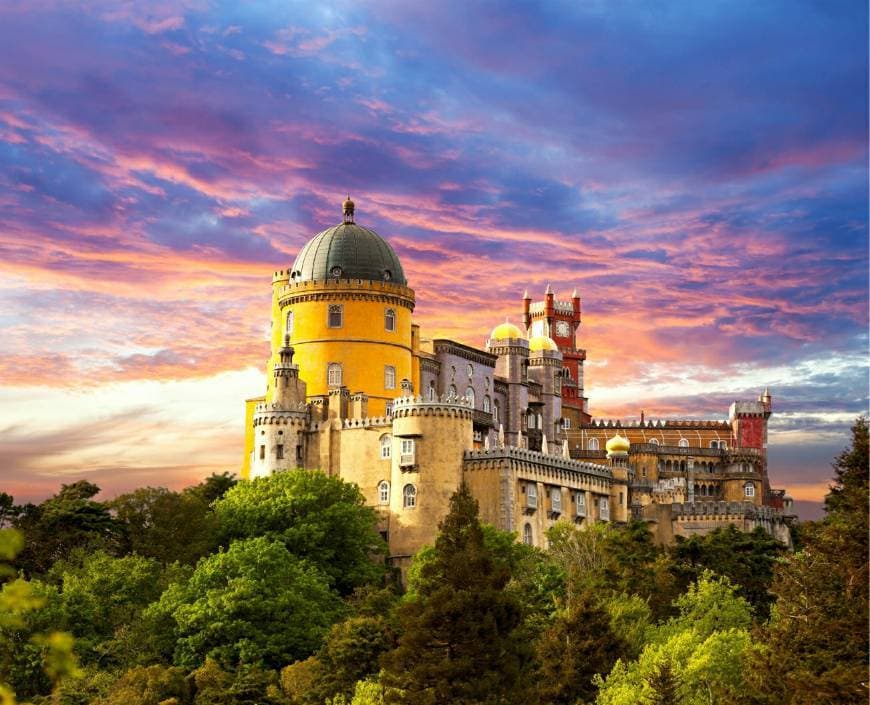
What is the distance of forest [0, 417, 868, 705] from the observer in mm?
48750

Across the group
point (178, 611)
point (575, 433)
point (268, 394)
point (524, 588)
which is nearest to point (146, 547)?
point (178, 611)

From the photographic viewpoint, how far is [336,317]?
102m

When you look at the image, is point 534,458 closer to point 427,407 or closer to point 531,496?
point 531,496

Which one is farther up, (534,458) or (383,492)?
(534,458)

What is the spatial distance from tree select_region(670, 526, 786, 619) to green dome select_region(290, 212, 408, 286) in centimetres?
2807

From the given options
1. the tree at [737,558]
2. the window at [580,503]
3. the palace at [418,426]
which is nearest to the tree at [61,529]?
the palace at [418,426]

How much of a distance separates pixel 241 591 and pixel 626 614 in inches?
816

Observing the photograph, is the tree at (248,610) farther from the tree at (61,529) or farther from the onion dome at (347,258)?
the onion dome at (347,258)

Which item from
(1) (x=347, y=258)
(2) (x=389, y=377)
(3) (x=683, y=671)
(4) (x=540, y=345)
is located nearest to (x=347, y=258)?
(1) (x=347, y=258)

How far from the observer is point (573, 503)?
98500 millimetres

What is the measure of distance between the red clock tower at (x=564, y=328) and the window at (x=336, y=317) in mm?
50327

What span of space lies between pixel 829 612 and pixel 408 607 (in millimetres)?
15669

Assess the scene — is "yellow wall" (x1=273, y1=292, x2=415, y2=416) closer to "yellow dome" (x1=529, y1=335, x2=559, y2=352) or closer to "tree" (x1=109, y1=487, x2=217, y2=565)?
"tree" (x1=109, y1=487, x2=217, y2=565)

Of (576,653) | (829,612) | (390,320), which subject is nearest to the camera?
(829,612)
